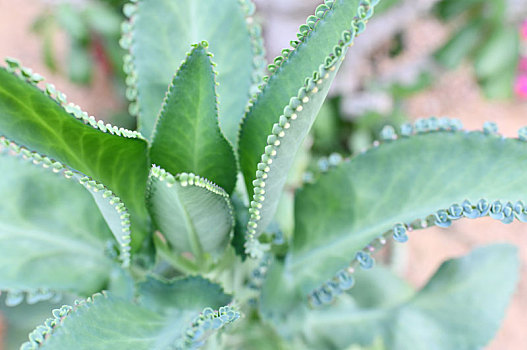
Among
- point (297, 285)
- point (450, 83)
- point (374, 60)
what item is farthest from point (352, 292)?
point (450, 83)

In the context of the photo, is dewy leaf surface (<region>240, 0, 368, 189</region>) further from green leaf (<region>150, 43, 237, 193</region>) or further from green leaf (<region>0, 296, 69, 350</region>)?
green leaf (<region>0, 296, 69, 350</region>)

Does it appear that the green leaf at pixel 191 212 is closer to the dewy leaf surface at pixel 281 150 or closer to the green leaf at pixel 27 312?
the dewy leaf surface at pixel 281 150

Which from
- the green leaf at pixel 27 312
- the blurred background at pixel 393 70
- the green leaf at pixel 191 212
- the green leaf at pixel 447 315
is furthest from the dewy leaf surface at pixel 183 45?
the blurred background at pixel 393 70

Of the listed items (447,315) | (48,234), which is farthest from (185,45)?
(447,315)

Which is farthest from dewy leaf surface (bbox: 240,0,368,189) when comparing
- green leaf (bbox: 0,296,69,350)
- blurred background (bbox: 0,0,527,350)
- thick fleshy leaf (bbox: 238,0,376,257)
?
blurred background (bbox: 0,0,527,350)

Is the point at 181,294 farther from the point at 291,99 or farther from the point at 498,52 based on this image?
the point at 498,52

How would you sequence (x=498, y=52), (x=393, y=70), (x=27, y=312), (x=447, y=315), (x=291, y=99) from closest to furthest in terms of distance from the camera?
(x=291, y=99) < (x=447, y=315) < (x=27, y=312) < (x=498, y=52) < (x=393, y=70)

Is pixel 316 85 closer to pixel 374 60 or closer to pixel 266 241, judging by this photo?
pixel 266 241
